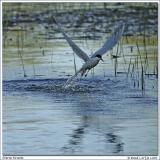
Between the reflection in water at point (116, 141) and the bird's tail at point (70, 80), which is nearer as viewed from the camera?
the reflection in water at point (116, 141)

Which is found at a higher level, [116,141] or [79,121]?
[79,121]

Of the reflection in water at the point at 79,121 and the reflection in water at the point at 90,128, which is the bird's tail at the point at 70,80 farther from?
the reflection in water at the point at 90,128

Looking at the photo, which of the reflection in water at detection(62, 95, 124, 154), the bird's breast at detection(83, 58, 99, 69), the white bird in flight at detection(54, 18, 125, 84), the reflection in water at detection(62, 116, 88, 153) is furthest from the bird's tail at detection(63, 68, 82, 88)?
the reflection in water at detection(62, 116, 88, 153)

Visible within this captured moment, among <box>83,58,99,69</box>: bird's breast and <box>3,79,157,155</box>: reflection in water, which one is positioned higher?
<box>83,58,99,69</box>: bird's breast

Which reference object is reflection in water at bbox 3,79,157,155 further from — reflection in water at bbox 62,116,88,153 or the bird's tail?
the bird's tail

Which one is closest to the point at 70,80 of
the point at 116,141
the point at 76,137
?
the point at 76,137

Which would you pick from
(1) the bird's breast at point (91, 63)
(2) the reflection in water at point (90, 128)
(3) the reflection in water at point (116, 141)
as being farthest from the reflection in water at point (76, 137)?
(1) the bird's breast at point (91, 63)

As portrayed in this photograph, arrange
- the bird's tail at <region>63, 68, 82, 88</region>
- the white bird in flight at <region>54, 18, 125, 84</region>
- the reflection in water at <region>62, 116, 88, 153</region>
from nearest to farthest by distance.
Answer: the reflection in water at <region>62, 116, 88, 153</region> < the white bird in flight at <region>54, 18, 125, 84</region> < the bird's tail at <region>63, 68, 82, 88</region>

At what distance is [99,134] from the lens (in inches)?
306

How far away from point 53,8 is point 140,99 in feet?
26.8

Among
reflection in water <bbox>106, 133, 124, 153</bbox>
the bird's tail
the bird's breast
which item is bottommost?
reflection in water <bbox>106, 133, 124, 153</bbox>

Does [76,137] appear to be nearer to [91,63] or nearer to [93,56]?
[91,63]

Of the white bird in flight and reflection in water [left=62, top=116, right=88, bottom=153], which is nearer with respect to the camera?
reflection in water [left=62, top=116, right=88, bottom=153]

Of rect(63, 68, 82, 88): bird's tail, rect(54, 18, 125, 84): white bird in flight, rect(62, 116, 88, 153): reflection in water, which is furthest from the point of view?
rect(63, 68, 82, 88): bird's tail
